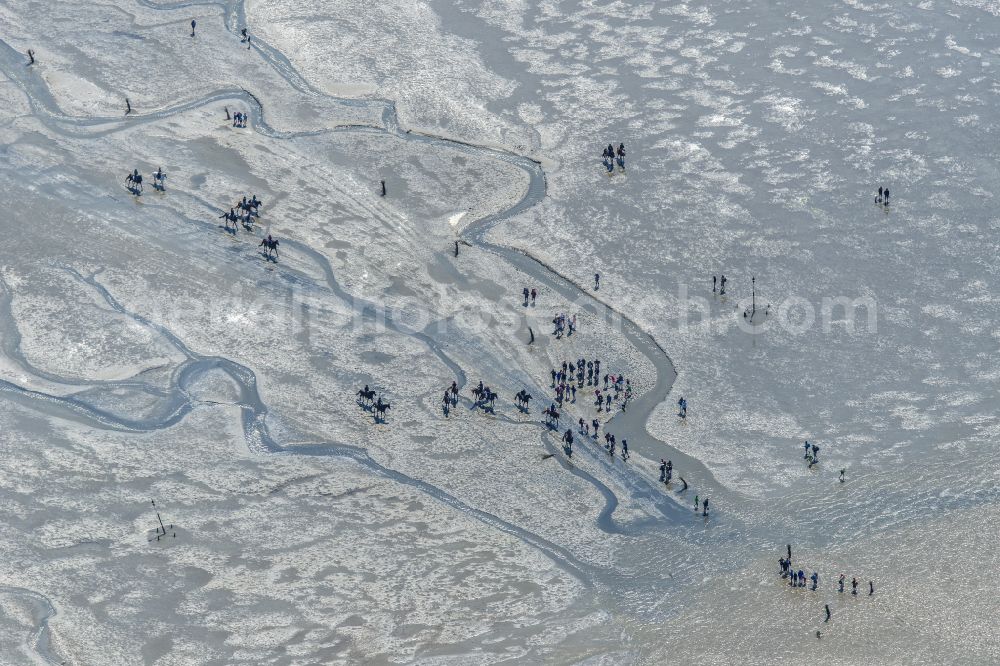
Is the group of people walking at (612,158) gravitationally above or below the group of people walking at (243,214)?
above

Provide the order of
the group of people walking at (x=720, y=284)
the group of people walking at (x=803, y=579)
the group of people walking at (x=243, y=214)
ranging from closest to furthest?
1. the group of people walking at (x=803, y=579)
2. the group of people walking at (x=720, y=284)
3. the group of people walking at (x=243, y=214)

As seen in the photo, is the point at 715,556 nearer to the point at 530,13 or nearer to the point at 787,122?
the point at 787,122

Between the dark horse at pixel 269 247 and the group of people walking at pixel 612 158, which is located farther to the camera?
the group of people walking at pixel 612 158

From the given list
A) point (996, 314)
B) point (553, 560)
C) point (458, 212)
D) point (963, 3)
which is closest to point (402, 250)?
point (458, 212)

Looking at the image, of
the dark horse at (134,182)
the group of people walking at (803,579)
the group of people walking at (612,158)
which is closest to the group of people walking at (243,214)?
the dark horse at (134,182)

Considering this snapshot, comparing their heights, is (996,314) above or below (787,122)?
below

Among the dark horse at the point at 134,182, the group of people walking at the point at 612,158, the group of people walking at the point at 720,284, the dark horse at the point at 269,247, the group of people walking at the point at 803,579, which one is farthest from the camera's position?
the group of people walking at the point at 612,158

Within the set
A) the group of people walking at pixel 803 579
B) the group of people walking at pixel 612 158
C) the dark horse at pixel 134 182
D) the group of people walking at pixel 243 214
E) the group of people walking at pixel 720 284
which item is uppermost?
the group of people walking at pixel 612 158

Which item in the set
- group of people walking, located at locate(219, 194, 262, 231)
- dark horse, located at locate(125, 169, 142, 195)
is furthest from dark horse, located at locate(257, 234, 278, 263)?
dark horse, located at locate(125, 169, 142, 195)

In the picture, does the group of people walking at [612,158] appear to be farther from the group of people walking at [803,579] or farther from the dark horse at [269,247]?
the group of people walking at [803,579]

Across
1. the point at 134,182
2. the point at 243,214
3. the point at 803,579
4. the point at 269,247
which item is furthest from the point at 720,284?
the point at 134,182

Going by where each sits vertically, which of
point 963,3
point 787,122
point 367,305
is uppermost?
point 963,3
